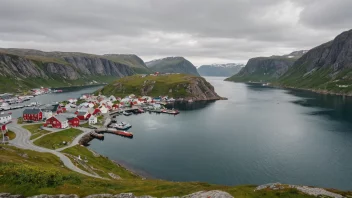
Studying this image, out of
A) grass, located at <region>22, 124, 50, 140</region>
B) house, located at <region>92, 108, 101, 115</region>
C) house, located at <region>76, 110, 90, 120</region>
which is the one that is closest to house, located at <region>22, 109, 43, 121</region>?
grass, located at <region>22, 124, 50, 140</region>

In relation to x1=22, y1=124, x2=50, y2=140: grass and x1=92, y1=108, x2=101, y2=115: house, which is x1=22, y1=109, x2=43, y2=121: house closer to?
x1=22, y1=124, x2=50, y2=140: grass

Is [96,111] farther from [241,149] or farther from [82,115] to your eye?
[241,149]

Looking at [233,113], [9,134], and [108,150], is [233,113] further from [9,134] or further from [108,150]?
[9,134]

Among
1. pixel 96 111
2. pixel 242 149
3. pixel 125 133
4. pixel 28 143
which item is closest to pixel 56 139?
pixel 28 143

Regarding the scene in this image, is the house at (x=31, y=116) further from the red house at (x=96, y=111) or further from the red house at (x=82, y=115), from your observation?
the red house at (x=96, y=111)

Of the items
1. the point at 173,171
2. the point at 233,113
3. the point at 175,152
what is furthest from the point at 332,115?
the point at 173,171
